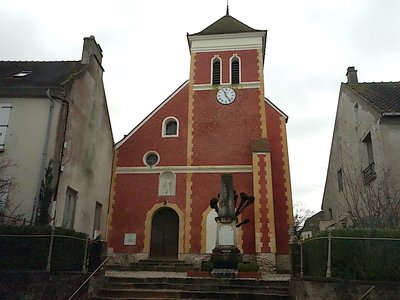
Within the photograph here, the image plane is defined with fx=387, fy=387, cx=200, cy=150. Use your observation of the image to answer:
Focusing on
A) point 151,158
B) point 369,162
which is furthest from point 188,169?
point 369,162

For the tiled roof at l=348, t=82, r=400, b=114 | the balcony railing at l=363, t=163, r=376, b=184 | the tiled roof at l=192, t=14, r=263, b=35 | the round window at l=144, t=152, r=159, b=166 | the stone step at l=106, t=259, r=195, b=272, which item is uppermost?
the tiled roof at l=192, t=14, r=263, b=35

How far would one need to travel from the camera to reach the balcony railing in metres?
13.3

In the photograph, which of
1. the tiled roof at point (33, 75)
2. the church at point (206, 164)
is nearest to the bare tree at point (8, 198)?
the tiled roof at point (33, 75)

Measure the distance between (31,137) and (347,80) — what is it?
→ 14.3 metres

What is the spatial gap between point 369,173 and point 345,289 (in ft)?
24.5

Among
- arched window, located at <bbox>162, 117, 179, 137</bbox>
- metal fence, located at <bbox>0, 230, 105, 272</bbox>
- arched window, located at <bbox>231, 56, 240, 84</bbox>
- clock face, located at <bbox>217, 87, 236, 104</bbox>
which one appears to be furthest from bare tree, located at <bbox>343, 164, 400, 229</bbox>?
arched window, located at <bbox>162, 117, 179, 137</bbox>

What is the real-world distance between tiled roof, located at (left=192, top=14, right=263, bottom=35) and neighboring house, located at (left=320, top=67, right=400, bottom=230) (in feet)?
20.4

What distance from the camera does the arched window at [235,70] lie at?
20064 millimetres

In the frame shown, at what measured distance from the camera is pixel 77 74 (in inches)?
566

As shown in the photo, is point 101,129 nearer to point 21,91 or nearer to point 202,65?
point 21,91

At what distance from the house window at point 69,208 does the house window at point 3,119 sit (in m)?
2.64

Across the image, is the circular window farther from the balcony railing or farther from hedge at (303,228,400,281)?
hedge at (303,228,400,281)

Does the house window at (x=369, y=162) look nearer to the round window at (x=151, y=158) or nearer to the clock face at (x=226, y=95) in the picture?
the clock face at (x=226, y=95)

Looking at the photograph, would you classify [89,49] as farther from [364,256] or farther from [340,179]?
[364,256]
